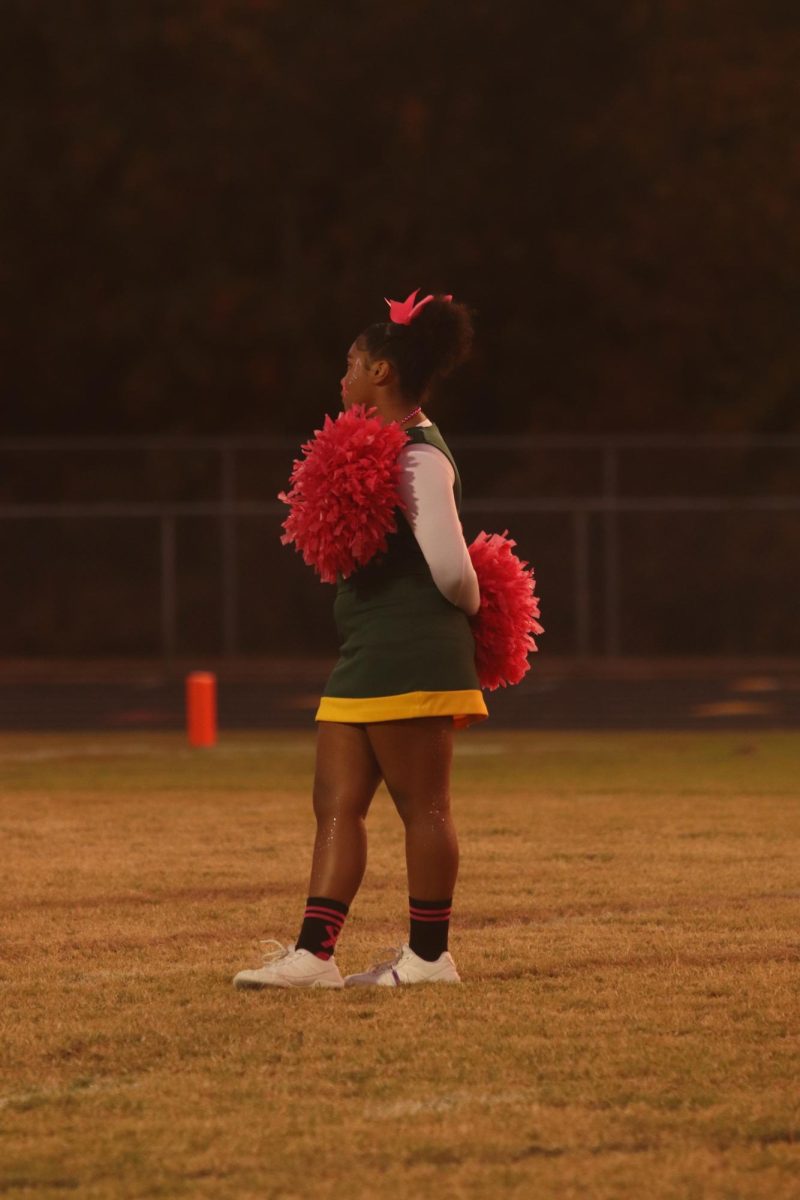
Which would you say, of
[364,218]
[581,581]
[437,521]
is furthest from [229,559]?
[437,521]

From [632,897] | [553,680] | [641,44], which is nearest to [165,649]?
[553,680]

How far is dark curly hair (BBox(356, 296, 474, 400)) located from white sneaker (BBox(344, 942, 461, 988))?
1.60m

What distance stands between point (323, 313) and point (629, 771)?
66.8 ft

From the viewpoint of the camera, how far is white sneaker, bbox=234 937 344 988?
20.3ft

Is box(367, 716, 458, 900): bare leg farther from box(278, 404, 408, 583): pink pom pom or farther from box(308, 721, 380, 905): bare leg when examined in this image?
box(278, 404, 408, 583): pink pom pom

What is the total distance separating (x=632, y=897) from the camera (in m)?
7.96

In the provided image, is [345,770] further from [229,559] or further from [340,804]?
[229,559]

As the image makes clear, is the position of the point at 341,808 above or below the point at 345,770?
below

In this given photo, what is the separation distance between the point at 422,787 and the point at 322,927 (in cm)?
48

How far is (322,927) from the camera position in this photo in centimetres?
629

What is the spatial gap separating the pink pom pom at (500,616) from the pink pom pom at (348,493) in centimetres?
45

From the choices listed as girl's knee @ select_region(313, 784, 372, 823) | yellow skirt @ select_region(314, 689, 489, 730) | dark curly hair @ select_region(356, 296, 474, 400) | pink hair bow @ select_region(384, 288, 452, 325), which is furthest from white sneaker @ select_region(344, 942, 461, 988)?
pink hair bow @ select_region(384, 288, 452, 325)

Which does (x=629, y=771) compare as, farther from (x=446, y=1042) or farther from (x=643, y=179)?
(x=643, y=179)

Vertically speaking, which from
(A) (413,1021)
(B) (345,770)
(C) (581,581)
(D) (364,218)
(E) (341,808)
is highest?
(D) (364,218)
